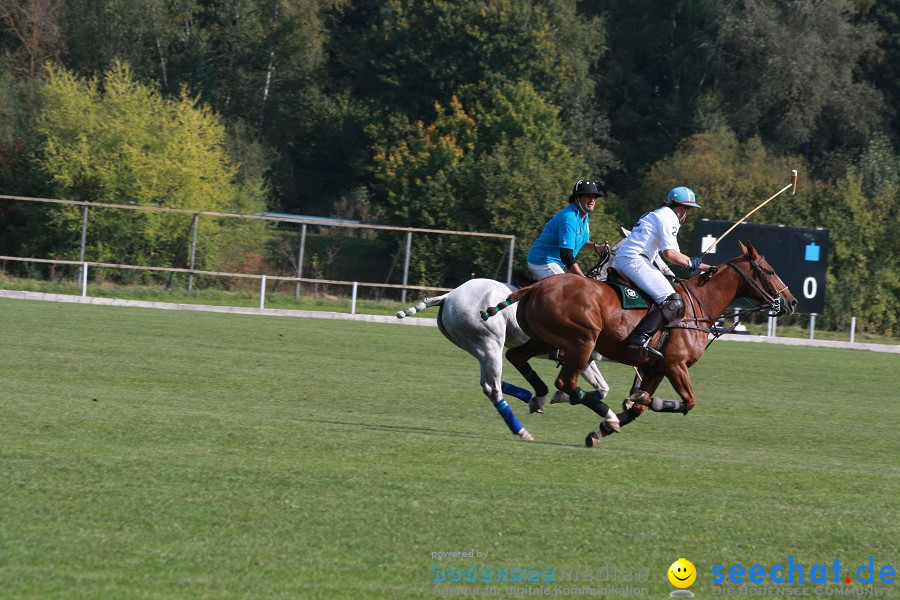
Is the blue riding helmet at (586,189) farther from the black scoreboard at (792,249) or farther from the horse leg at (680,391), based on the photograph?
the black scoreboard at (792,249)

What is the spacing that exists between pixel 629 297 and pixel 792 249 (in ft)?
66.3

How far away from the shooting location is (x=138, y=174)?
129 feet

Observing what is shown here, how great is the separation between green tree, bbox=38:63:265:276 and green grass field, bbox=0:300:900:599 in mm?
20271

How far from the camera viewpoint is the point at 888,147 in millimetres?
56969

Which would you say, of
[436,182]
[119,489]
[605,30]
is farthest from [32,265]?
[605,30]

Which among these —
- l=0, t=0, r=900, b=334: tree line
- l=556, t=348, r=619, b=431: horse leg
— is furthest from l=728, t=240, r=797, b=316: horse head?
l=0, t=0, r=900, b=334: tree line

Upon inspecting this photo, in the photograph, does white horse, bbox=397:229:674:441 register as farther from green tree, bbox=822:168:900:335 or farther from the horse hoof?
green tree, bbox=822:168:900:335

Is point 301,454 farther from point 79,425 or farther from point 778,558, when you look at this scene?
point 778,558

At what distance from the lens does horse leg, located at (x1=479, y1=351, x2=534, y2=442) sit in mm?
11039

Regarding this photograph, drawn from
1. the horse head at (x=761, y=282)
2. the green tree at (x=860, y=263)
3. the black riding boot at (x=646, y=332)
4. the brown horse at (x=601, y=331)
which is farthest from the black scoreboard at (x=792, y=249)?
the black riding boot at (x=646, y=332)

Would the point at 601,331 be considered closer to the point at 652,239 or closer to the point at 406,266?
the point at 652,239

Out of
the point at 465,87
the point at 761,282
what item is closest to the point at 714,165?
the point at 465,87

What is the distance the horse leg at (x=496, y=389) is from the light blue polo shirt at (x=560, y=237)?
1.34 m

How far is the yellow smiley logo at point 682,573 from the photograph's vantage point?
6.09 meters
